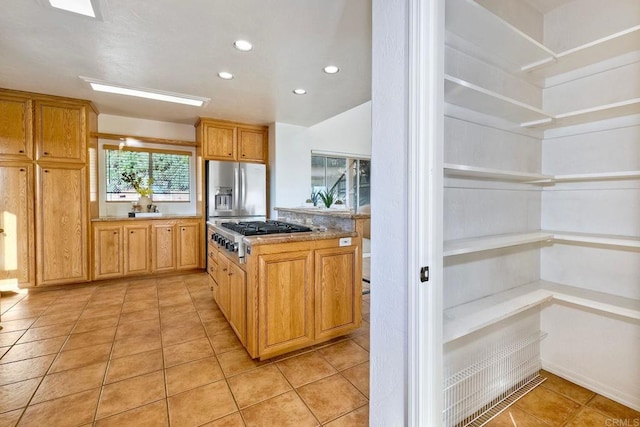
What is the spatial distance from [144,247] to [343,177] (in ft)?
12.3

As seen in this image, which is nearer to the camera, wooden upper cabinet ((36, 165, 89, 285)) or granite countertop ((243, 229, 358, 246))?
granite countertop ((243, 229, 358, 246))

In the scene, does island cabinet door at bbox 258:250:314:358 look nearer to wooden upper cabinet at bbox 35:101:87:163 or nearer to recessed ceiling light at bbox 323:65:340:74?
recessed ceiling light at bbox 323:65:340:74

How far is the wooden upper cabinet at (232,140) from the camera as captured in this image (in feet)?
14.6

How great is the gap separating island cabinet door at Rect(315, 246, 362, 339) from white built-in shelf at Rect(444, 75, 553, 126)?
4.32 feet

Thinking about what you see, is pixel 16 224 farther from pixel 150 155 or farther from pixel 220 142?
pixel 220 142

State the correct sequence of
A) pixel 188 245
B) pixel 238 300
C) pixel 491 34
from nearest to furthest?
pixel 491 34 < pixel 238 300 < pixel 188 245

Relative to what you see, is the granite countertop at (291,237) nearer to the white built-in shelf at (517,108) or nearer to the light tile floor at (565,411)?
the white built-in shelf at (517,108)

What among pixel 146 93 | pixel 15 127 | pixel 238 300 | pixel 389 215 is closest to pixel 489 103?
pixel 389 215

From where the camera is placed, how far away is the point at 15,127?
3.42 m

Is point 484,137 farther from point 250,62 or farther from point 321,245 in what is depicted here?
point 250,62

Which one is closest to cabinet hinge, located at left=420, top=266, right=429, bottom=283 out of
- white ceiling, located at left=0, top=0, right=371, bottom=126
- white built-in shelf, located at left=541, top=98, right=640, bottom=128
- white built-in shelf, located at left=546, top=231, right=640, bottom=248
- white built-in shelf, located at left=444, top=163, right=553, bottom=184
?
white built-in shelf, located at left=444, top=163, right=553, bottom=184

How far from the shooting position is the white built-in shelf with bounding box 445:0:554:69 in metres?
1.23

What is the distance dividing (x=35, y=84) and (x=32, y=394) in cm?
324

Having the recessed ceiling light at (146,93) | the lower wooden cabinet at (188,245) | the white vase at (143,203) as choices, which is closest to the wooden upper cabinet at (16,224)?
the white vase at (143,203)
